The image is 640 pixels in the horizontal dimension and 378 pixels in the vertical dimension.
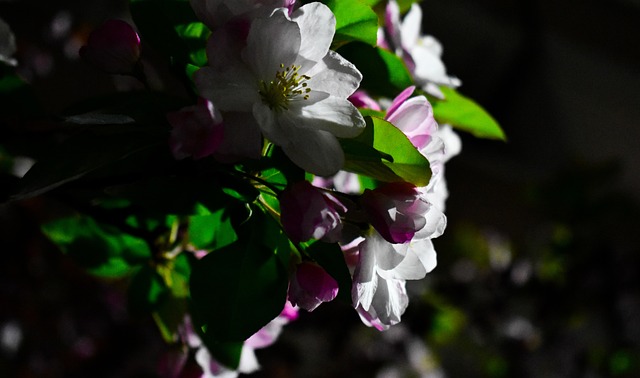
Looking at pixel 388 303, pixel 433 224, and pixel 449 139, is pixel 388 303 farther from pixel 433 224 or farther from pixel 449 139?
pixel 449 139

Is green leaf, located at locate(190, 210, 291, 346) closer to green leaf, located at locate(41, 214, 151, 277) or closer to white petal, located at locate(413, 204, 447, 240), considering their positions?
white petal, located at locate(413, 204, 447, 240)

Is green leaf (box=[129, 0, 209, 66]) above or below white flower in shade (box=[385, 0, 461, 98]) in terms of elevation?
above

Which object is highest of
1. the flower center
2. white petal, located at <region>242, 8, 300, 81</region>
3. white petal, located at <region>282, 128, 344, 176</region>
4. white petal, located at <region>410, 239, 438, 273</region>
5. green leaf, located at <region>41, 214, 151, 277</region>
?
white petal, located at <region>242, 8, 300, 81</region>

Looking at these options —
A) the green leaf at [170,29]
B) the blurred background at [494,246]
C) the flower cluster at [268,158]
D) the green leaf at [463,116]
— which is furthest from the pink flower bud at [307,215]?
the blurred background at [494,246]

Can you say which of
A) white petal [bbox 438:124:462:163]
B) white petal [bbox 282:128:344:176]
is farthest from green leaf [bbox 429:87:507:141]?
white petal [bbox 282:128:344:176]

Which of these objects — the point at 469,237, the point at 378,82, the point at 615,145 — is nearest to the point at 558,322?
the point at 469,237
